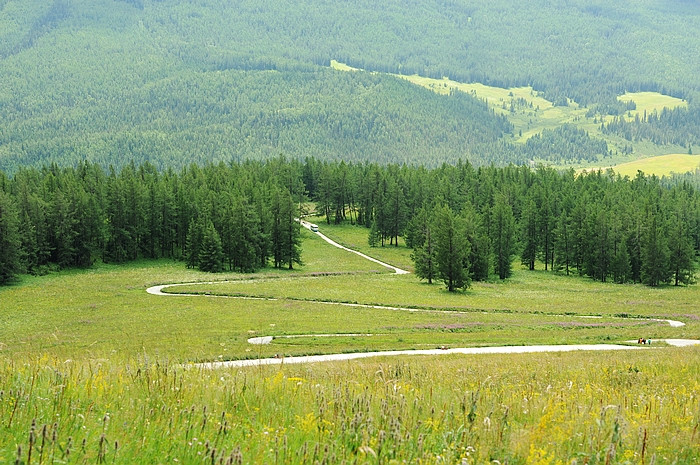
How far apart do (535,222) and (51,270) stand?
83.9 meters

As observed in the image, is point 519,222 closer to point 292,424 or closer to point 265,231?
point 265,231

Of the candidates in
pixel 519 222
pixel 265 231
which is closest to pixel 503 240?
pixel 519 222

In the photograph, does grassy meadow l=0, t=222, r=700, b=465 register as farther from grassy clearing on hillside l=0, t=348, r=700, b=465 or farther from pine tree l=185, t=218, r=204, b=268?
pine tree l=185, t=218, r=204, b=268

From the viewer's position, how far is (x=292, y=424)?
7.92 m

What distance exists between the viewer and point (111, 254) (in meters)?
109

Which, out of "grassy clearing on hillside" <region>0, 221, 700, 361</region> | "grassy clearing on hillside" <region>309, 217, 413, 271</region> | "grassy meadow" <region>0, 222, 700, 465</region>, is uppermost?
"grassy meadow" <region>0, 222, 700, 465</region>

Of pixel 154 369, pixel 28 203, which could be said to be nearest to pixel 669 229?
pixel 28 203

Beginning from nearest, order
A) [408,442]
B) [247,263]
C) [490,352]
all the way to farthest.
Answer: [408,442], [490,352], [247,263]

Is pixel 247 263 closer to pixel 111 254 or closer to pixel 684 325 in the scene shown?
pixel 111 254

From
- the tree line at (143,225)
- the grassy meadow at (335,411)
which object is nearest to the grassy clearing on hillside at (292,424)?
the grassy meadow at (335,411)

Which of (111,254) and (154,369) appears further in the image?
(111,254)

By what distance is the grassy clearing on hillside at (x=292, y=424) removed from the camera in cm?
638

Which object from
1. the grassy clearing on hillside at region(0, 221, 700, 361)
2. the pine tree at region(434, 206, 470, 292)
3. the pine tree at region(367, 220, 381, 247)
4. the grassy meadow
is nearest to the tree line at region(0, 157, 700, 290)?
the pine tree at region(434, 206, 470, 292)

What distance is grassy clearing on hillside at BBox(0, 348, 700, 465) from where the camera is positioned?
6375mm
